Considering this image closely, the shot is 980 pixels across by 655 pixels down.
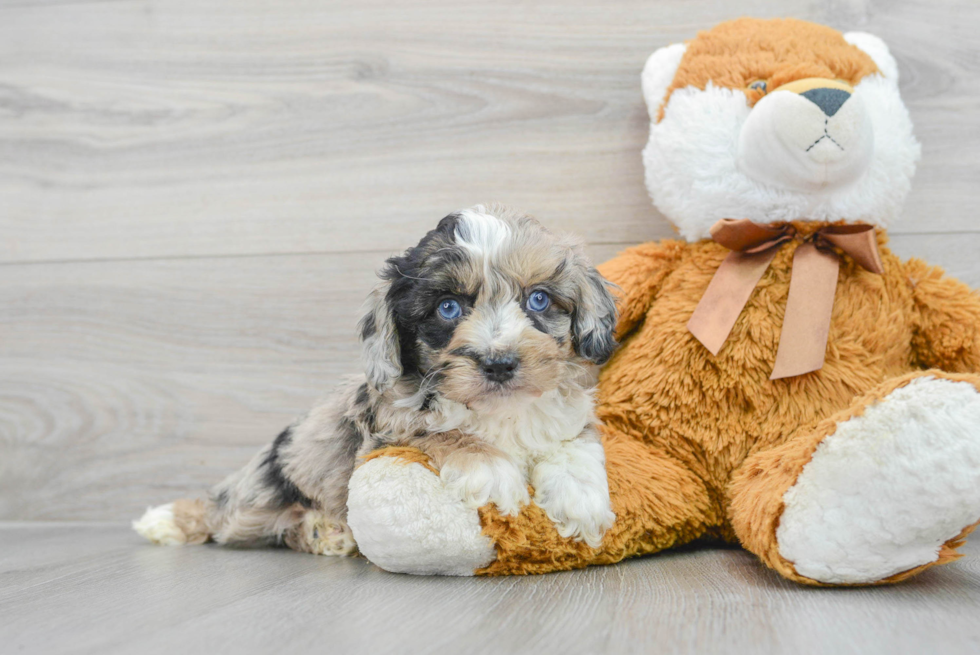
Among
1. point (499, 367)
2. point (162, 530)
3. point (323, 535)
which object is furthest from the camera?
point (162, 530)

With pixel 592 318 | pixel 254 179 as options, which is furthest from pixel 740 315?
pixel 254 179

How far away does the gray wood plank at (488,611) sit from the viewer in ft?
3.68

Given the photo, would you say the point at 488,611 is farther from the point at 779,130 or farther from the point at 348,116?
the point at 348,116

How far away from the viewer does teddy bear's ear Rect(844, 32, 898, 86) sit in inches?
74.9

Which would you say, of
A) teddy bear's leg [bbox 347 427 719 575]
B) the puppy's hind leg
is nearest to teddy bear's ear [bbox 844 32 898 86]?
teddy bear's leg [bbox 347 427 719 575]

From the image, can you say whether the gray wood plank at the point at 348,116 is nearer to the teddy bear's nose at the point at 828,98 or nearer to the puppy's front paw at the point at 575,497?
the teddy bear's nose at the point at 828,98

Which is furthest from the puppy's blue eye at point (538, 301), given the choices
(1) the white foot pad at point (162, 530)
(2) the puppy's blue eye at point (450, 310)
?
(1) the white foot pad at point (162, 530)

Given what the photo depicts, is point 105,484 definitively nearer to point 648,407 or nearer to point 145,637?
point 145,637

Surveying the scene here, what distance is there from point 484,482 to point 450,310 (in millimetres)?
338

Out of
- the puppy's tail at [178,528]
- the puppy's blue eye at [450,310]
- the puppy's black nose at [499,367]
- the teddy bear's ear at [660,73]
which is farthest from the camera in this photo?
the puppy's tail at [178,528]

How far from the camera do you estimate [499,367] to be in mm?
1409

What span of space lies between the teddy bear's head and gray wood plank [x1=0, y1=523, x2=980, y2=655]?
0.80 m

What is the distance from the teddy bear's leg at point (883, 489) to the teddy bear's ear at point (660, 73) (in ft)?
3.13

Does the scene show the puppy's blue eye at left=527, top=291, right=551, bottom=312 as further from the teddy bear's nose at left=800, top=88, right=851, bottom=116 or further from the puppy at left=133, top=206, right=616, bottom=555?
the teddy bear's nose at left=800, top=88, right=851, bottom=116
